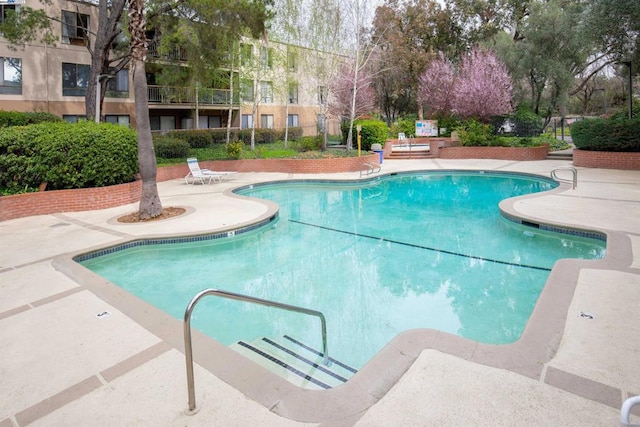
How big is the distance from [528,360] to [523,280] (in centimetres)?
328

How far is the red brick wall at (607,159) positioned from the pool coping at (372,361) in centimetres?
1504

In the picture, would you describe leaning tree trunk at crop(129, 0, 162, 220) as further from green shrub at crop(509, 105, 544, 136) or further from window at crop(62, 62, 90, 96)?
green shrub at crop(509, 105, 544, 136)

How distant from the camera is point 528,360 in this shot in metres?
3.72

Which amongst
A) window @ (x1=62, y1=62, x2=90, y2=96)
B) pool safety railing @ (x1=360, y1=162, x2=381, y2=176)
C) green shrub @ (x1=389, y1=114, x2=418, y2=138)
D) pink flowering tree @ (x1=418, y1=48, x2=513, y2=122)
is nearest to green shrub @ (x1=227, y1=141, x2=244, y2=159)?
pool safety railing @ (x1=360, y1=162, x2=381, y2=176)

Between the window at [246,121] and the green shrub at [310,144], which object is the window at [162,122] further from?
the green shrub at [310,144]

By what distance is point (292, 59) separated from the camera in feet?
70.6

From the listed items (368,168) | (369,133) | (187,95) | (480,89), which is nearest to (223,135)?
(187,95)

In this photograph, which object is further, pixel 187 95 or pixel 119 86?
pixel 119 86

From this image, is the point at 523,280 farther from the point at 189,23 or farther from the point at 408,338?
the point at 189,23

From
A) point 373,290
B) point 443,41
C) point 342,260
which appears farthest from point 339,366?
point 443,41

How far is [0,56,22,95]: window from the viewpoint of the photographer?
1933 cm

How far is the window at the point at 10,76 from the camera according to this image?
19328 millimetres

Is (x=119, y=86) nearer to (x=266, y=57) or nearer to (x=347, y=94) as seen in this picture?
(x=266, y=57)

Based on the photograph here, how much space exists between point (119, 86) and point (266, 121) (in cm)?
994
